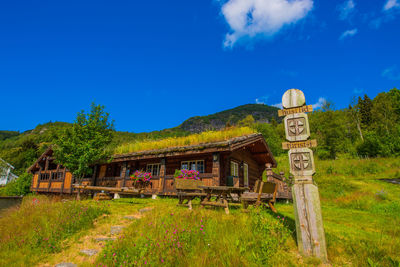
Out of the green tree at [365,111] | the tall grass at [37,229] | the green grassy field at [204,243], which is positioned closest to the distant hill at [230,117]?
the green tree at [365,111]

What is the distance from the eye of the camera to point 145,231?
5.04 m

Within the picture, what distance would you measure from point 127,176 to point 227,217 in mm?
11669

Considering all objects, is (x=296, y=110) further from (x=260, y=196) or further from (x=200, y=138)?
(x=200, y=138)

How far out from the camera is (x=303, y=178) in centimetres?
427

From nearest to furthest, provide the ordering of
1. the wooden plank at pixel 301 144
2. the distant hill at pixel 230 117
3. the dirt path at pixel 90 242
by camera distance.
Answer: the wooden plank at pixel 301 144 < the dirt path at pixel 90 242 < the distant hill at pixel 230 117

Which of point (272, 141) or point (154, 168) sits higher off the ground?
point (272, 141)

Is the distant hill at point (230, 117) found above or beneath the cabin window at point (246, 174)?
above

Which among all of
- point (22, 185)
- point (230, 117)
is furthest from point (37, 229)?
point (230, 117)

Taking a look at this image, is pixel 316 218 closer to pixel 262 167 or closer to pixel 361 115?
pixel 262 167

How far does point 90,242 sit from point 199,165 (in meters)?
7.91

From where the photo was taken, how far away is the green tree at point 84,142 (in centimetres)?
1367

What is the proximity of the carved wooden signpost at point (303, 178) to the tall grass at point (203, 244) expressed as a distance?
1.68 ft

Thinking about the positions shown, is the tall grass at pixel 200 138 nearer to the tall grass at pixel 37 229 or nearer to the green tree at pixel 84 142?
the green tree at pixel 84 142

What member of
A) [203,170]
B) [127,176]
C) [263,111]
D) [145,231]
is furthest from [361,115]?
[263,111]
